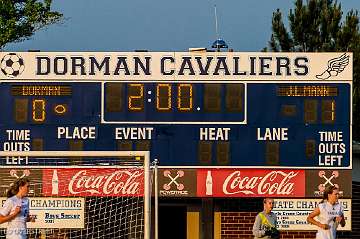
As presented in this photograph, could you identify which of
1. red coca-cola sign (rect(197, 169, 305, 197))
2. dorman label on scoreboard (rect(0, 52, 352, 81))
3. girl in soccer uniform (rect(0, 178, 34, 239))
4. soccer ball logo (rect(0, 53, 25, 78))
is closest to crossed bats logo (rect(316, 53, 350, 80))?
dorman label on scoreboard (rect(0, 52, 352, 81))

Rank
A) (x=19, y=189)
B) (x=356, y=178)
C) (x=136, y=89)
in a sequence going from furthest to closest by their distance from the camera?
(x=356, y=178) < (x=136, y=89) < (x=19, y=189)

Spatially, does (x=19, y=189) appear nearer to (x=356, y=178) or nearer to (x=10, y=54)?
(x=10, y=54)

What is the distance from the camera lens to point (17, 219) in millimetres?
16172

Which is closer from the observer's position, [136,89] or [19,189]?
[19,189]

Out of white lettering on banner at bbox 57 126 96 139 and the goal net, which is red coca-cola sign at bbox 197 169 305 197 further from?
white lettering on banner at bbox 57 126 96 139

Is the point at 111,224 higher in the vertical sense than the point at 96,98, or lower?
lower

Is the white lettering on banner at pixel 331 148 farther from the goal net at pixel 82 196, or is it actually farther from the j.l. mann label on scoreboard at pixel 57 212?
the j.l. mann label on scoreboard at pixel 57 212

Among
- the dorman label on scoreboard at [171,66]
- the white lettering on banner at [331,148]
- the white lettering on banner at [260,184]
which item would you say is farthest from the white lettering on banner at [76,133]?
the white lettering on banner at [331,148]

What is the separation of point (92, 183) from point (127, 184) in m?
0.85

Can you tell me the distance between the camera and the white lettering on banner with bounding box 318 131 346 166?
26.3 m

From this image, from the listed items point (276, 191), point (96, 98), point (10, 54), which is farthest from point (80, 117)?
point (276, 191)

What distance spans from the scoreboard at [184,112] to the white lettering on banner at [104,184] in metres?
0.83

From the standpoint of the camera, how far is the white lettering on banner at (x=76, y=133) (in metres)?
26.3

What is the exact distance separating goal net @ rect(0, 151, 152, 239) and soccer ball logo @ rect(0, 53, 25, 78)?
77.0 inches
